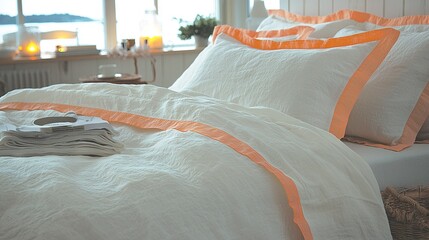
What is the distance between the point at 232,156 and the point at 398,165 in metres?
0.78

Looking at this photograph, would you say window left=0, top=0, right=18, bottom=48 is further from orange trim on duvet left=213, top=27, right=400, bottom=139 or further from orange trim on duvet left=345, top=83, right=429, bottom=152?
orange trim on duvet left=345, top=83, right=429, bottom=152

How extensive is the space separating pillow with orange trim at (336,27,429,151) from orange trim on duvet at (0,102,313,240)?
0.77 metres

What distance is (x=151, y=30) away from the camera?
4820 mm

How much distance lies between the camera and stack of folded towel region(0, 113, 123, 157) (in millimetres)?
1837

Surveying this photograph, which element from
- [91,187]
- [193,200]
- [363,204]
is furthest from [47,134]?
[363,204]

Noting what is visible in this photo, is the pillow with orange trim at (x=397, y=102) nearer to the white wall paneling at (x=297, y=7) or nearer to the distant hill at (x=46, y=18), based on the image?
the white wall paneling at (x=297, y=7)

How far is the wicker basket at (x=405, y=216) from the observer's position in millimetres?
2061

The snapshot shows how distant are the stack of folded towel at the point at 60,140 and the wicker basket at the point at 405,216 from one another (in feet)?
2.86

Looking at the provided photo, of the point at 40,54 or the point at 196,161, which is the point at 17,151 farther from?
the point at 40,54

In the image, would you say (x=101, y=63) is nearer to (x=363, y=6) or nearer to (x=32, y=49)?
(x=32, y=49)

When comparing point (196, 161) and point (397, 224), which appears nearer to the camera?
point (196, 161)

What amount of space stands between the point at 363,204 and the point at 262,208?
0.36 meters

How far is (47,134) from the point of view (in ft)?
6.15

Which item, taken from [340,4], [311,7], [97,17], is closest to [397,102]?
[340,4]
